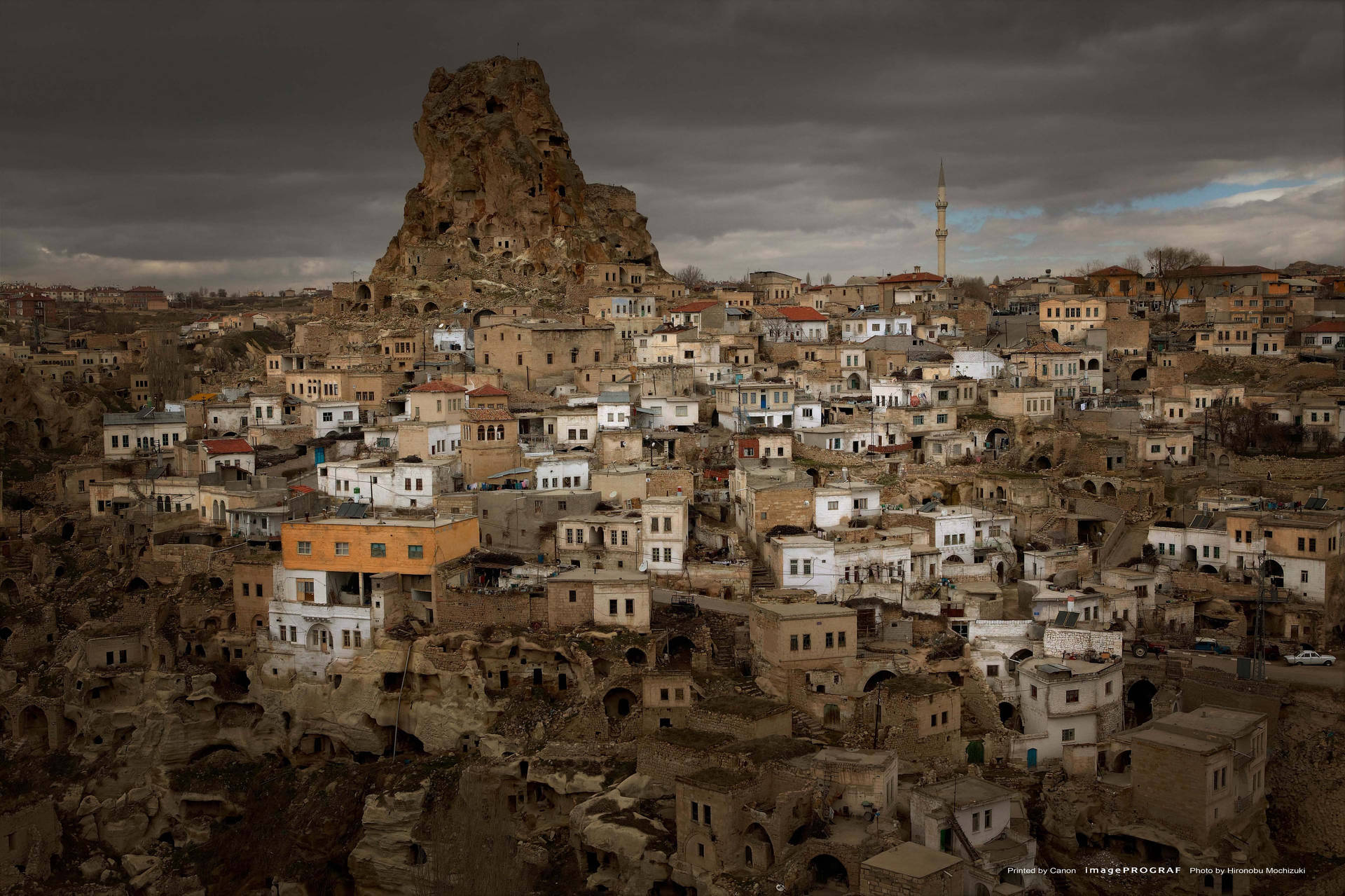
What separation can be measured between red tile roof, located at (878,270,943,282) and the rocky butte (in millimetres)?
12117

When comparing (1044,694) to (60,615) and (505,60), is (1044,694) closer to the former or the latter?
(60,615)

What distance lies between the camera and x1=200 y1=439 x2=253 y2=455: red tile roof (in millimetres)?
39406

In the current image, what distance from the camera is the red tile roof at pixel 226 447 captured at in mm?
39406

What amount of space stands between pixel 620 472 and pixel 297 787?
11.7 meters

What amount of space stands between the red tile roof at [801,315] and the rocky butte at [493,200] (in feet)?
32.1

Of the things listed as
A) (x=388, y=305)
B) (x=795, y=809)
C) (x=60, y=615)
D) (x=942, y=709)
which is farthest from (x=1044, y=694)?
(x=388, y=305)

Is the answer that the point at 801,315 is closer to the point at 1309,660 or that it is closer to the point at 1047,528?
the point at 1047,528

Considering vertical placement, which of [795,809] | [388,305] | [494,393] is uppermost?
[388,305]

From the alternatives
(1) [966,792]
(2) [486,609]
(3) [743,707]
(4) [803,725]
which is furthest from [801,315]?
(1) [966,792]

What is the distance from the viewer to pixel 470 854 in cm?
2428

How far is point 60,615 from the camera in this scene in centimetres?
3334

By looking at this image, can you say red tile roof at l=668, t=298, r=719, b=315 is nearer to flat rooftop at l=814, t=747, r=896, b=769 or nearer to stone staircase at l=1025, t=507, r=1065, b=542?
stone staircase at l=1025, t=507, r=1065, b=542

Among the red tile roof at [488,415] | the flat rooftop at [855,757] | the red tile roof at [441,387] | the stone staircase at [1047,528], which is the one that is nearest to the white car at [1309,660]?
the stone staircase at [1047,528]

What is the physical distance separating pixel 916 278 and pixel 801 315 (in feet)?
30.1
